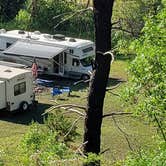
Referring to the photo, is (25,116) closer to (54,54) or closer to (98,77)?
(54,54)

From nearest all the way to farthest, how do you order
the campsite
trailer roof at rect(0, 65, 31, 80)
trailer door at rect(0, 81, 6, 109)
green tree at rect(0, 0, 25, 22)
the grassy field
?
the campsite < the grassy field < trailer door at rect(0, 81, 6, 109) < trailer roof at rect(0, 65, 31, 80) < green tree at rect(0, 0, 25, 22)

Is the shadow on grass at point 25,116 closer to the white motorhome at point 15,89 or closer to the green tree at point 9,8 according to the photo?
the white motorhome at point 15,89

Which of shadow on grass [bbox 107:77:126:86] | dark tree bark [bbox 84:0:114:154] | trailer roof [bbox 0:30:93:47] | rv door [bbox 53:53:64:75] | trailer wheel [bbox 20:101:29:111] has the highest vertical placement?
dark tree bark [bbox 84:0:114:154]

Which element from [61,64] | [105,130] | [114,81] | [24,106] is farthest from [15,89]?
[114,81]

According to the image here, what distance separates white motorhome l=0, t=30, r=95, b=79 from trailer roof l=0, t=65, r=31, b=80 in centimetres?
450

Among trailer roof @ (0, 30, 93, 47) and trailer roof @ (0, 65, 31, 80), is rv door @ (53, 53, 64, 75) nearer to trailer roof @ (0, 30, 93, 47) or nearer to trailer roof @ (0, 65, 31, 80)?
trailer roof @ (0, 30, 93, 47)

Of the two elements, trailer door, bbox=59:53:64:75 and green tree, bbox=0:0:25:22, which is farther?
green tree, bbox=0:0:25:22

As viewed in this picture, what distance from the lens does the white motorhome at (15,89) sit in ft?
71.7

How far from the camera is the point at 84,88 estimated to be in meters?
26.5

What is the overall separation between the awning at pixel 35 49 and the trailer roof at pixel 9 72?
4.52m

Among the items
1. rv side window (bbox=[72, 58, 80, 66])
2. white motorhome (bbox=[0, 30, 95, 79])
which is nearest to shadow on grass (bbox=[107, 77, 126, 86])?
white motorhome (bbox=[0, 30, 95, 79])

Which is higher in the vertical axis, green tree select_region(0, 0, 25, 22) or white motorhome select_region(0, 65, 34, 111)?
green tree select_region(0, 0, 25, 22)

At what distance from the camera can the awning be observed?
2793cm

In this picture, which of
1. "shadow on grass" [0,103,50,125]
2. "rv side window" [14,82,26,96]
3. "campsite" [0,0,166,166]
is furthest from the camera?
"rv side window" [14,82,26,96]
